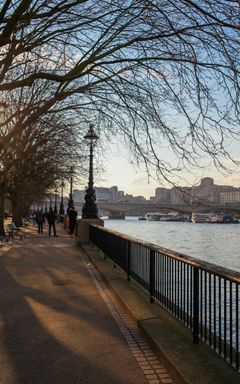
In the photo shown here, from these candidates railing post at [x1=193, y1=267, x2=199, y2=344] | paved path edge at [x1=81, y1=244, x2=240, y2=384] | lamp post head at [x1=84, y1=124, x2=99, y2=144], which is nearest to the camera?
paved path edge at [x1=81, y1=244, x2=240, y2=384]

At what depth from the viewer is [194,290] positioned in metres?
5.58

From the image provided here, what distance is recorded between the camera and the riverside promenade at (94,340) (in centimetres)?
470

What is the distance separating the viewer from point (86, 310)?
790 centimetres

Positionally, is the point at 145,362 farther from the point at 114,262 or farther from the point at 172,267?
the point at 114,262

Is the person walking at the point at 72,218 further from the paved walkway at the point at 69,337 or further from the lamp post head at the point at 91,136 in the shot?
the paved walkway at the point at 69,337

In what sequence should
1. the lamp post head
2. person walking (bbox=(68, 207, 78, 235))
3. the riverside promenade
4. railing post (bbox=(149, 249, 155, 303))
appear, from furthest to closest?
person walking (bbox=(68, 207, 78, 235)) → the lamp post head → railing post (bbox=(149, 249, 155, 303)) → the riverside promenade

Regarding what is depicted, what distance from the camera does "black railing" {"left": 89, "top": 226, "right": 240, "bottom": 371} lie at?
16.0 ft

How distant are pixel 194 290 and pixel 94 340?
1.51 m

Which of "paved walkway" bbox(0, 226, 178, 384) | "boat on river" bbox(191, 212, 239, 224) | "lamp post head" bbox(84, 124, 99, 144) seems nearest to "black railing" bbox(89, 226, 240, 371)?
"paved walkway" bbox(0, 226, 178, 384)

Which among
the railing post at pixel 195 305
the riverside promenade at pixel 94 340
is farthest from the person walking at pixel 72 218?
the railing post at pixel 195 305

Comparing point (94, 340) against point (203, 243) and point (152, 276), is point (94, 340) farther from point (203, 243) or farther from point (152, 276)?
point (203, 243)

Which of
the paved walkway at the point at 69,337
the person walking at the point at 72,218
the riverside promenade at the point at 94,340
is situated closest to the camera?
the riverside promenade at the point at 94,340

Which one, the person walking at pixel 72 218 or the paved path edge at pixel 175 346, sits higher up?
the person walking at pixel 72 218

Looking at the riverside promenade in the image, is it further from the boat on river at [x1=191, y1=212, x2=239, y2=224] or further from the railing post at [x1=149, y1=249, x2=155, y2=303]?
the boat on river at [x1=191, y1=212, x2=239, y2=224]
